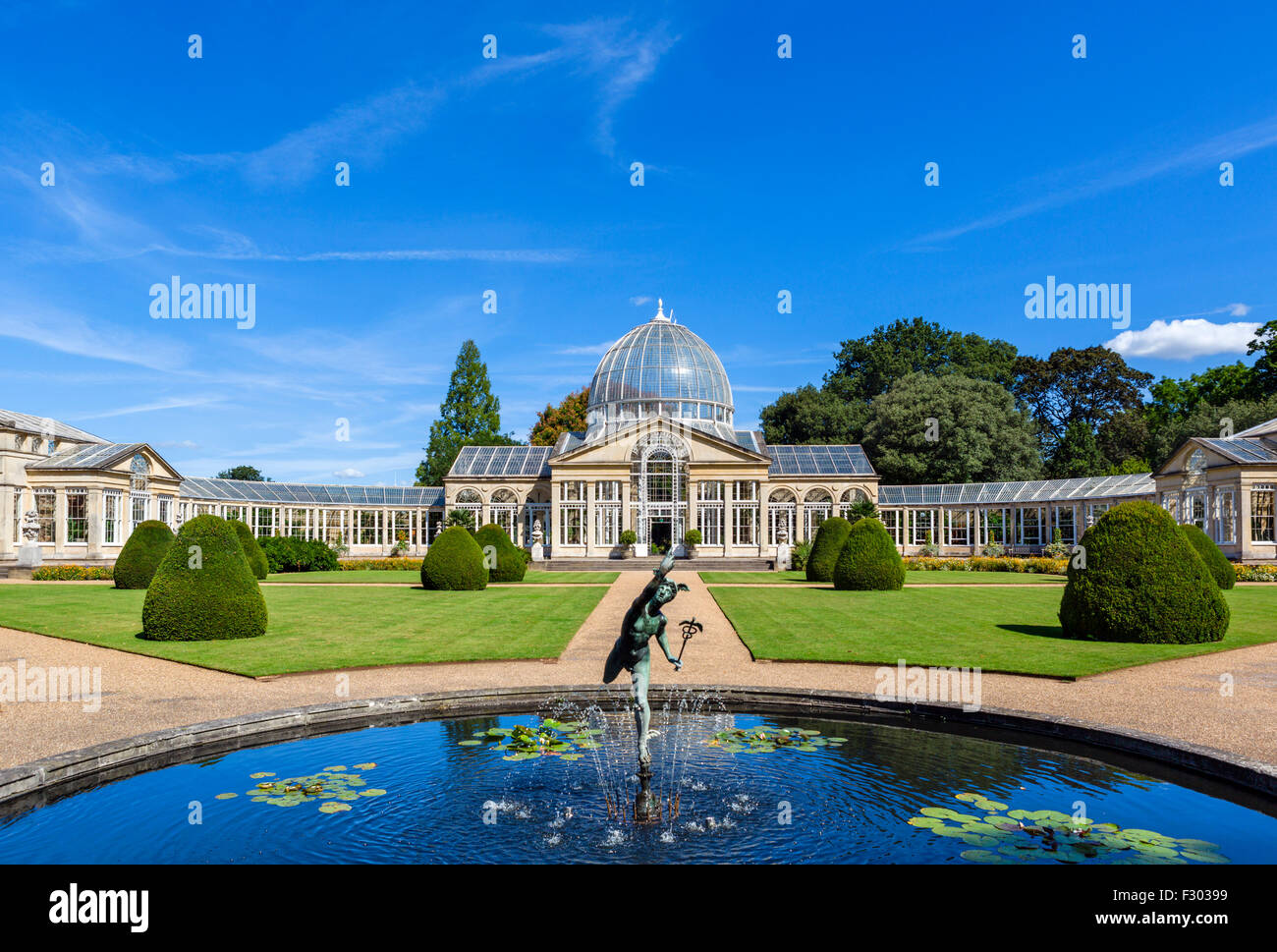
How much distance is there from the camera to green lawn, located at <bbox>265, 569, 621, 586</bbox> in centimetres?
3472

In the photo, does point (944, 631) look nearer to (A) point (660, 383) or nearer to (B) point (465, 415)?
(A) point (660, 383)

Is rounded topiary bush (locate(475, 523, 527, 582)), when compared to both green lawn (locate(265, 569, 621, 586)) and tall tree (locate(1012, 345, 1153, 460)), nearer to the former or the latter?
green lawn (locate(265, 569, 621, 586))

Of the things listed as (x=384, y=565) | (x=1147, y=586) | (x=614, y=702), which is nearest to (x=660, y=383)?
(x=384, y=565)

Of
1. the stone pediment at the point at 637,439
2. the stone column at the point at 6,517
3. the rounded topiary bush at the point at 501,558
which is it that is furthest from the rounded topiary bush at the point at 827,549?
the stone column at the point at 6,517

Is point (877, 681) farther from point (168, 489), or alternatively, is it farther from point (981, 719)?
point (168, 489)

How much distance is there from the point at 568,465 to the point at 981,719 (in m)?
44.9

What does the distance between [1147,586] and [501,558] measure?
23.9 m

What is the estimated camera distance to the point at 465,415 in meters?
71.9

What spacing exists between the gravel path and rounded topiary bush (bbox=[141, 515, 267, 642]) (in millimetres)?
1326

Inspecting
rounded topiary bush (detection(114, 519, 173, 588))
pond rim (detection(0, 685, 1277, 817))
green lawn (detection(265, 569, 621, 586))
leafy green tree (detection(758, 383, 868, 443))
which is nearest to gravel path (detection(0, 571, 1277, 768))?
pond rim (detection(0, 685, 1277, 817))

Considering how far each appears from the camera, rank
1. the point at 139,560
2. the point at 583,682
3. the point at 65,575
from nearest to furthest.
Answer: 1. the point at 583,682
2. the point at 139,560
3. the point at 65,575

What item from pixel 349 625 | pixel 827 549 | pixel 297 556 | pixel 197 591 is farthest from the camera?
pixel 297 556
